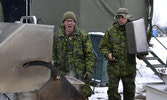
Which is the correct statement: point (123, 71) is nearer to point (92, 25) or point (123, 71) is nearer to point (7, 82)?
point (7, 82)

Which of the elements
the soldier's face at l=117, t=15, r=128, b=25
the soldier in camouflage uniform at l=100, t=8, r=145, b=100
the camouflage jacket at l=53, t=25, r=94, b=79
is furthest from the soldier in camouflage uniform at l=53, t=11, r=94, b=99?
the soldier's face at l=117, t=15, r=128, b=25

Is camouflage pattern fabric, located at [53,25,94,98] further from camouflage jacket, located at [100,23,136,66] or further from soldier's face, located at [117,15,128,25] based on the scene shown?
soldier's face, located at [117,15,128,25]

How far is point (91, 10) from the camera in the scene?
7598mm

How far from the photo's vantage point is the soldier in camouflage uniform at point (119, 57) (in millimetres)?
4203

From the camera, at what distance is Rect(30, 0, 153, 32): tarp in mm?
7445

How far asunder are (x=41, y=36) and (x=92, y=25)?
545 cm

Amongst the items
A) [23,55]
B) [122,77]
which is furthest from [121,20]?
[23,55]

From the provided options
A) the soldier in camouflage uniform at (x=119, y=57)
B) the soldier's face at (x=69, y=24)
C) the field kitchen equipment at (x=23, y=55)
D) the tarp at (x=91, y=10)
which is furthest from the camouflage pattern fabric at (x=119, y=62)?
the tarp at (x=91, y=10)

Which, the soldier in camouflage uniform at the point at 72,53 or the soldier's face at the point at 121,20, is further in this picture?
the soldier's face at the point at 121,20

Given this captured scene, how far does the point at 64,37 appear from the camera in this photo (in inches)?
142

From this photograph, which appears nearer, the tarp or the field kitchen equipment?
the field kitchen equipment

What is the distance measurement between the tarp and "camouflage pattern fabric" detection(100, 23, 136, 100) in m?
3.20

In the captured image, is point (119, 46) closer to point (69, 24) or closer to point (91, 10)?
point (69, 24)

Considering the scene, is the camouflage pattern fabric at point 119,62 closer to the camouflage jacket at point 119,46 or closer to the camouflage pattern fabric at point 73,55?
the camouflage jacket at point 119,46
